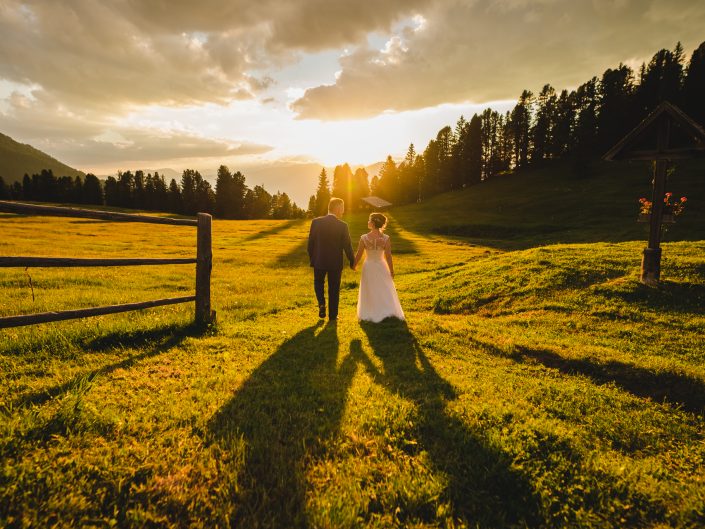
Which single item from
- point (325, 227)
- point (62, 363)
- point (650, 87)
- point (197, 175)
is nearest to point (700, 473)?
point (325, 227)

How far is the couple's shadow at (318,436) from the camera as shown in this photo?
2.94 metres

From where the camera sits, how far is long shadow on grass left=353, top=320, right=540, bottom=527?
296 centimetres

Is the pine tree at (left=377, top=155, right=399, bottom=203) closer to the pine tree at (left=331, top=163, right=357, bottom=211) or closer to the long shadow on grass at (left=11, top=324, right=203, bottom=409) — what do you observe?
the pine tree at (left=331, top=163, right=357, bottom=211)

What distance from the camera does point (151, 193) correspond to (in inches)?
4112

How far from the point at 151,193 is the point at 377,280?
11559cm

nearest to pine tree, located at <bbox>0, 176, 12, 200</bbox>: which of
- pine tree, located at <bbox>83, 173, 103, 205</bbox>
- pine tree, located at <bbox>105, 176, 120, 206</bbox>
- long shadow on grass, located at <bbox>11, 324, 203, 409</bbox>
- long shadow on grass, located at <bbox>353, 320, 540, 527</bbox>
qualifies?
pine tree, located at <bbox>83, 173, 103, 205</bbox>

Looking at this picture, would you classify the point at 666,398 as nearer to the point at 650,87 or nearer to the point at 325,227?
the point at 325,227

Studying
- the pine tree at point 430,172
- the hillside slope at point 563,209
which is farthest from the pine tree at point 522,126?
the pine tree at point 430,172

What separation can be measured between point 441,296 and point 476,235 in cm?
3951

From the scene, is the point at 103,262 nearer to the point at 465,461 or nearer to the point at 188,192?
the point at 465,461

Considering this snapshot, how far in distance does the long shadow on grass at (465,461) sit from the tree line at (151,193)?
104 m

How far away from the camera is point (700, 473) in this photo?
11.5 ft

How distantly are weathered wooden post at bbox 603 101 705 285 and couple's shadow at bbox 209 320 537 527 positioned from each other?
905 cm

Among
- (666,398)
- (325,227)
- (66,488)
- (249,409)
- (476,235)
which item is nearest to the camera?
(66,488)
